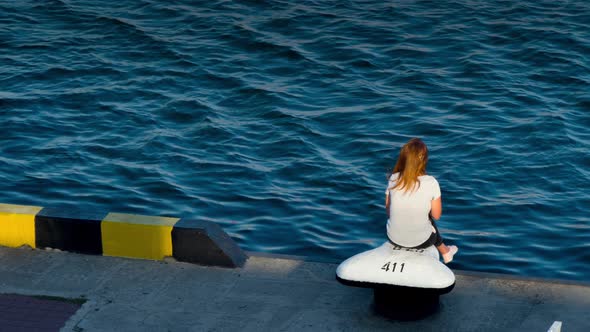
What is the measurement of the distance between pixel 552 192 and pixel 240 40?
7.49 metres

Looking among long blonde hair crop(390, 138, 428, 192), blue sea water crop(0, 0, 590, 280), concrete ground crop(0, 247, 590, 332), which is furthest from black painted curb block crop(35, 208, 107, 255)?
long blonde hair crop(390, 138, 428, 192)

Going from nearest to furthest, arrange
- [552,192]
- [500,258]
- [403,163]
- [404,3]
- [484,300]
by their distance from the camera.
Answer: [403,163] < [484,300] < [500,258] < [552,192] < [404,3]

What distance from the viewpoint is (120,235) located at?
416 inches

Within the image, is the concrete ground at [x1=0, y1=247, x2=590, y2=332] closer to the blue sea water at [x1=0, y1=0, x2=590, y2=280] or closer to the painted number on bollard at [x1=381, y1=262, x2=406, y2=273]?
the painted number on bollard at [x1=381, y1=262, x2=406, y2=273]

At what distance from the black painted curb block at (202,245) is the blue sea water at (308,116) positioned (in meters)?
2.21

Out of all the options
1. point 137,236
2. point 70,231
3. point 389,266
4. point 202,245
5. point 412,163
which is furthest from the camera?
point 70,231

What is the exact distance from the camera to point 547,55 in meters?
19.3

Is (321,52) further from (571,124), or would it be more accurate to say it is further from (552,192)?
(552,192)

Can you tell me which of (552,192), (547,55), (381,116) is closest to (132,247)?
(552,192)

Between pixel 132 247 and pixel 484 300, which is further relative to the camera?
pixel 132 247

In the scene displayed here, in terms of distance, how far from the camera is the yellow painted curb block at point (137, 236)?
10.4m

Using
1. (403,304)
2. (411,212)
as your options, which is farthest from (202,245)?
(411,212)

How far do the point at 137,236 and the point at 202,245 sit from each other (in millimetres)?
597

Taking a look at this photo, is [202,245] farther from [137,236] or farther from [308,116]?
[308,116]
